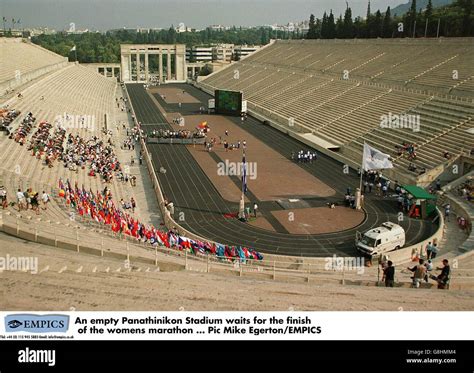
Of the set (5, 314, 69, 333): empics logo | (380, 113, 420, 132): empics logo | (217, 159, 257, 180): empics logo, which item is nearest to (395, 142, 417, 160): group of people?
(380, 113, 420, 132): empics logo

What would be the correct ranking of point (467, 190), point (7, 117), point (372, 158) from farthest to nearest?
point (7, 117) → point (467, 190) → point (372, 158)

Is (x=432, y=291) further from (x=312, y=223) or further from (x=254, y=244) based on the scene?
(x=312, y=223)

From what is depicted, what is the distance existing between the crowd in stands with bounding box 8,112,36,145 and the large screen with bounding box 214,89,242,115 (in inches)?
1022

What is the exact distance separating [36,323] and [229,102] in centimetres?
5295

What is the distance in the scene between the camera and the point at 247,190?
2756cm

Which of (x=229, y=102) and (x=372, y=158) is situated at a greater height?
(x=372, y=158)

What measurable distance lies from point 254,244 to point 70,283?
35.7ft

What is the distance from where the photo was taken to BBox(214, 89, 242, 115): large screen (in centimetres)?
5672

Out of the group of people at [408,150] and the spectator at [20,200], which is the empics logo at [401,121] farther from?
the spectator at [20,200]

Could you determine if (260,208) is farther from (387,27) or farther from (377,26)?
(377,26)

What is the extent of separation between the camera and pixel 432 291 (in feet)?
36.8

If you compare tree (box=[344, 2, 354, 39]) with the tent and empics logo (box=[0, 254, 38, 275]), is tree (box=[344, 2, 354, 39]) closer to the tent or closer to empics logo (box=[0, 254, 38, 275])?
the tent

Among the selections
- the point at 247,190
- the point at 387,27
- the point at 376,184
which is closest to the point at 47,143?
the point at 247,190

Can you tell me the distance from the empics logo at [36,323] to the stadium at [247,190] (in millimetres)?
2284
